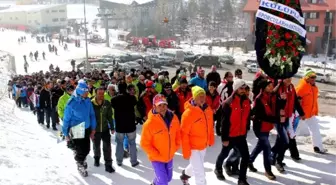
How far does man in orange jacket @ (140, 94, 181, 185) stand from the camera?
5746 mm

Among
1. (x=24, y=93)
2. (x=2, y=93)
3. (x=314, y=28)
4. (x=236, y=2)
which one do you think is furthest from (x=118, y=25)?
(x=24, y=93)

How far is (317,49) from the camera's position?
53719mm

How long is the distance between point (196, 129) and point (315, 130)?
3.59 m

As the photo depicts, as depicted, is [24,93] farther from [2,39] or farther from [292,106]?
[2,39]

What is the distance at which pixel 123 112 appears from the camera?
751cm

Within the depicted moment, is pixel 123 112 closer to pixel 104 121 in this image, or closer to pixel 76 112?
pixel 104 121

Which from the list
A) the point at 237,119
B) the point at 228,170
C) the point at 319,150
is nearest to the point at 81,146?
the point at 228,170

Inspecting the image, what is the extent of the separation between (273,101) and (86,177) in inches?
154

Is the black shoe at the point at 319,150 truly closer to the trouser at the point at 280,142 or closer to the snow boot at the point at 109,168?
the trouser at the point at 280,142

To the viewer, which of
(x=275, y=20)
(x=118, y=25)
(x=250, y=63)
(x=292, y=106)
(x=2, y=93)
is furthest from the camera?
(x=118, y=25)

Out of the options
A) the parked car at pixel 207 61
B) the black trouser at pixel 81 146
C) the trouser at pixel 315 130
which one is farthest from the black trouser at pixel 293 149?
the parked car at pixel 207 61

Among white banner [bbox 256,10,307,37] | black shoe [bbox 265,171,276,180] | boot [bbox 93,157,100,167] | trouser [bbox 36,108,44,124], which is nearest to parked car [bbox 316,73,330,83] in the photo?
trouser [bbox 36,108,44,124]

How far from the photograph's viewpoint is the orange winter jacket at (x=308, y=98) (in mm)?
8047

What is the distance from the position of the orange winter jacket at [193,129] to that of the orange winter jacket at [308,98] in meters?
3.06
